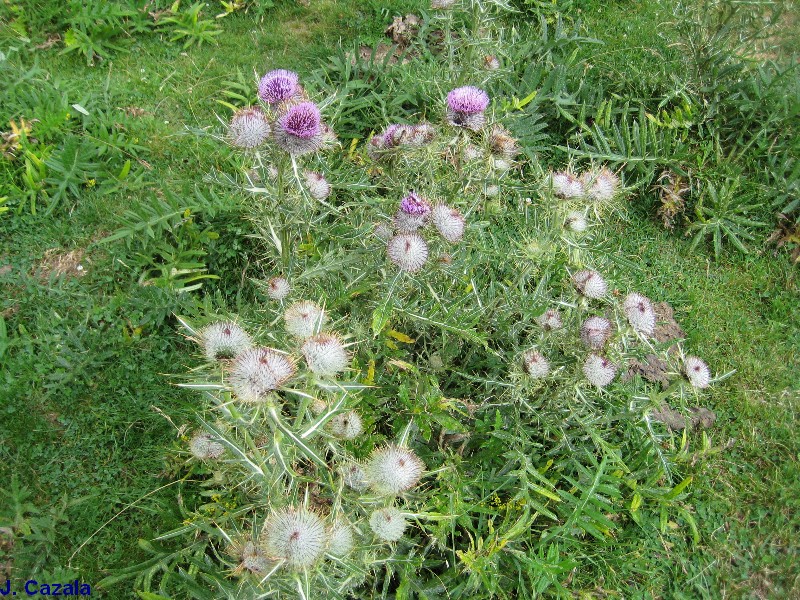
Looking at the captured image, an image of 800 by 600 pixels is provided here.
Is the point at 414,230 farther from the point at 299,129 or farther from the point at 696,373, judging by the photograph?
the point at 696,373

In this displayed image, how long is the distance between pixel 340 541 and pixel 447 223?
1.17m

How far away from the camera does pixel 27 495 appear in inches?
112

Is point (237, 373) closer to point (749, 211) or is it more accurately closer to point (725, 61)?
point (749, 211)

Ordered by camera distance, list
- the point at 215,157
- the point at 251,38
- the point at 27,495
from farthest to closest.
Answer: the point at 251,38 < the point at 215,157 < the point at 27,495

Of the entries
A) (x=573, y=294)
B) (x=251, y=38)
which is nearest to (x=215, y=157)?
(x=251, y=38)

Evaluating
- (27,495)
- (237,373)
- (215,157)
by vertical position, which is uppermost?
(237,373)

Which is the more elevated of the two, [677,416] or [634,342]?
[634,342]

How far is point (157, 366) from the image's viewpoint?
3.29 m

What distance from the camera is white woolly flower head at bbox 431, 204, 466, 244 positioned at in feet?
7.72

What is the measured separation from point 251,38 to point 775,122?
3.86 metres

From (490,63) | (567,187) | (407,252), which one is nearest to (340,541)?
(407,252)

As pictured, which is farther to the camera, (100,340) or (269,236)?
(100,340)

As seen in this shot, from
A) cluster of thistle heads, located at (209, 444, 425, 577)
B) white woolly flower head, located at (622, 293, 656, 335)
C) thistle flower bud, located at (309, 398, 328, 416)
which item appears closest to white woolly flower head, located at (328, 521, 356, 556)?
cluster of thistle heads, located at (209, 444, 425, 577)

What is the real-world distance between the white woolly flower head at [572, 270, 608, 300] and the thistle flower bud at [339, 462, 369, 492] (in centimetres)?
117
